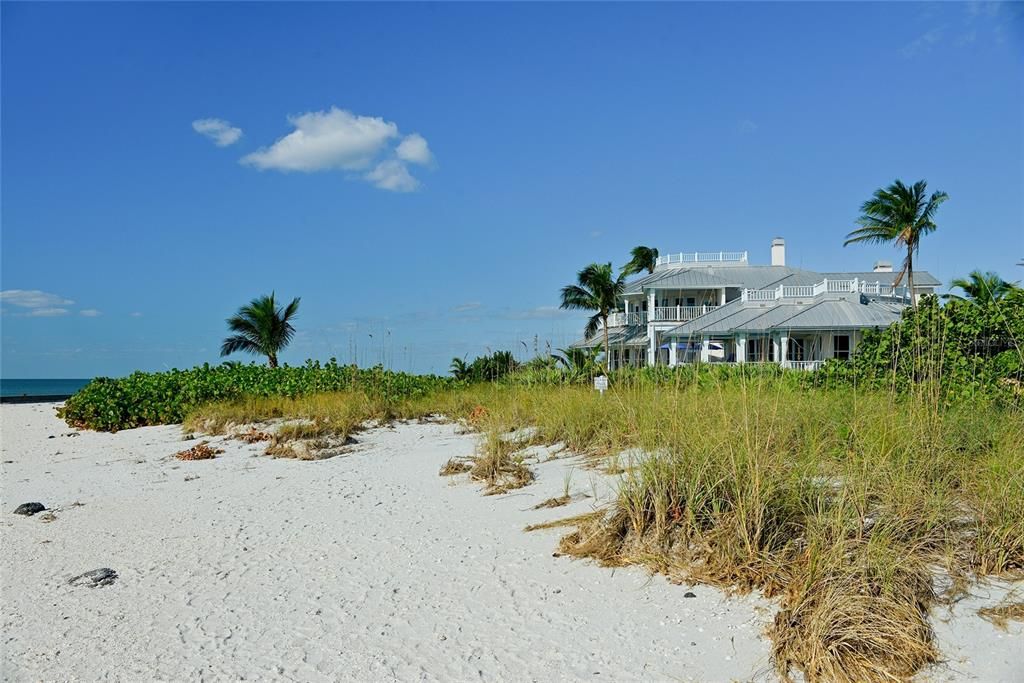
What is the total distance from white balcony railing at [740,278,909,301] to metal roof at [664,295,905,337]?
517 mm

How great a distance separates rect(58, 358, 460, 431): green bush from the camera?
16.2 m

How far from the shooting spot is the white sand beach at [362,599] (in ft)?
13.4

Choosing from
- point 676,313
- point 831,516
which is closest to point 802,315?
point 676,313

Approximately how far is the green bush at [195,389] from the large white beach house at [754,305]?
1081 cm

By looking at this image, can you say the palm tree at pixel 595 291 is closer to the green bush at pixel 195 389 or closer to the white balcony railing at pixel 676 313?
the white balcony railing at pixel 676 313

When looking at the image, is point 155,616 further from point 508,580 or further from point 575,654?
point 575,654

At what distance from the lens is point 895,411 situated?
6.50 meters

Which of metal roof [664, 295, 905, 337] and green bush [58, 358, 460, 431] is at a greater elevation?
metal roof [664, 295, 905, 337]

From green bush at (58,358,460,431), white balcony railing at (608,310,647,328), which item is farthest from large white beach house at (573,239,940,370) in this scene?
green bush at (58,358,460,431)

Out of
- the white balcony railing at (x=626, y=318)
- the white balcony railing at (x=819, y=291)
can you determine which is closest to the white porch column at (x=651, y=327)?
the white balcony railing at (x=626, y=318)

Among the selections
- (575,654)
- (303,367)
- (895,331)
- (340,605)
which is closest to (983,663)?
(575,654)

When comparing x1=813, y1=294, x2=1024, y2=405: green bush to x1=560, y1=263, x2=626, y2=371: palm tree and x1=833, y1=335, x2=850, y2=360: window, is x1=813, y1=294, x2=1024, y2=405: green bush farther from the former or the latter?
x1=560, y1=263, x2=626, y2=371: palm tree

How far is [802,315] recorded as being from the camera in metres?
31.6

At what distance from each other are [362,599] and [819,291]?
3467cm
